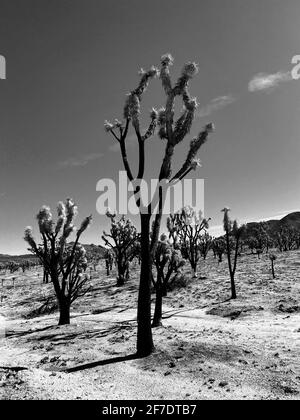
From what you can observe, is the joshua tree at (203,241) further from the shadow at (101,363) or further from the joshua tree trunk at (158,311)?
the shadow at (101,363)

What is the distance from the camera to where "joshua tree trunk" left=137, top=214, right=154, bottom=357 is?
9719 millimetres

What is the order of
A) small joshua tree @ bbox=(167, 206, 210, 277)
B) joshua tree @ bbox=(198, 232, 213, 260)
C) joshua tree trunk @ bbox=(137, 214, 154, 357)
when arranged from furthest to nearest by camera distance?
joshua tree @ bbox=(198, 232, 213, 260), small joshua tree @ bbox=(167, 206, 210, 277), joshua tree trunk @ bbox=(137, 214, 154, 357)

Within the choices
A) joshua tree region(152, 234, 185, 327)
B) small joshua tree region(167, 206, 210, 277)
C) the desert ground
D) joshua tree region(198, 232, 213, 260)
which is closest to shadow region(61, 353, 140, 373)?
the desert ground

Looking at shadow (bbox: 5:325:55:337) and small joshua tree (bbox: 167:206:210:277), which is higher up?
small joshua tree (bbox: 167:206:210:277)

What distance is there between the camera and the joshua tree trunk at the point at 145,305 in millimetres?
9719

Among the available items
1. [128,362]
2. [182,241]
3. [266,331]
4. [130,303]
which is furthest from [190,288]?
[128,362]

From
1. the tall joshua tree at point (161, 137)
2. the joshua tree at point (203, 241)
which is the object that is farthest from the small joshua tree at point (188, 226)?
the tall joshua tree at point (161, 137)

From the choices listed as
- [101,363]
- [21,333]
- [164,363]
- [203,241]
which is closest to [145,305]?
[164,363]

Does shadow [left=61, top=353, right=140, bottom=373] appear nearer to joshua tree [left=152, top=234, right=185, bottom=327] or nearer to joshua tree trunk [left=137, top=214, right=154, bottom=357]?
joshua tree trunk [left=137, top=214, right=154, bottom=357]

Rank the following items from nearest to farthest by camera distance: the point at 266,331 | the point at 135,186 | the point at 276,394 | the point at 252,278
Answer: the point at 276,394 → the point at 135,186 → the point at 266,331 → the point at 252,278

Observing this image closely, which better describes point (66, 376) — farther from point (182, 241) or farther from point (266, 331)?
point (182, 241)

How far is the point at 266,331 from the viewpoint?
12828mm

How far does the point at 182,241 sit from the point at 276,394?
99.4 feet

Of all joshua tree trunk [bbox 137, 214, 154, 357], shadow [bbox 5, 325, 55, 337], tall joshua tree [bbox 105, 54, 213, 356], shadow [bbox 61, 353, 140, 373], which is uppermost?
tall joshua tree [bbox 105, 54, 213, 356]
